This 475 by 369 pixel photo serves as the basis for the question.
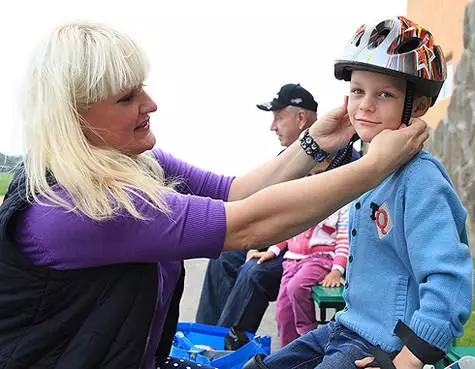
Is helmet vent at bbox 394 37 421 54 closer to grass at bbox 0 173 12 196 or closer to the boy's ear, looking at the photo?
the boy's ear

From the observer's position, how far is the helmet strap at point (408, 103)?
206cm

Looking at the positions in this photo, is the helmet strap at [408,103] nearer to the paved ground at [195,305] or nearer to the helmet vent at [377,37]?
the helmet vent at [377,37]

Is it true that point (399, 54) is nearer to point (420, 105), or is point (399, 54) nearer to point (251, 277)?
point (420, 105)

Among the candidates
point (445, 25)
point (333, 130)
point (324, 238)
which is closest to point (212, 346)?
point (324, 238)

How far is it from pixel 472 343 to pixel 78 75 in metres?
3.83

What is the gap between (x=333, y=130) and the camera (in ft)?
8.20

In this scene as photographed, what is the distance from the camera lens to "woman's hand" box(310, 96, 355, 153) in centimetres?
246

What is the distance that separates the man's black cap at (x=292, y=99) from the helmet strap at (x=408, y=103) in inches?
118

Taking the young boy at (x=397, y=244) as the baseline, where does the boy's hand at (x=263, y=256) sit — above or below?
below

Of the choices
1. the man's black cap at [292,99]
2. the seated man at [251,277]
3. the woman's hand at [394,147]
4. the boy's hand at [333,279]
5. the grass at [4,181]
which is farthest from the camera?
the man's black cap at [292,99]

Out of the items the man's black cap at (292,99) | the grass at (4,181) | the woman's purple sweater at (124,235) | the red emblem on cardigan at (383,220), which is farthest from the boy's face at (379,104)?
the man's black cap at (292,99)

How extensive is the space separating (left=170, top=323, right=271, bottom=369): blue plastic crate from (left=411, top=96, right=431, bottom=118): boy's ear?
1.72 m

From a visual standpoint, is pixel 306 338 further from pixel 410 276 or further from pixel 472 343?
pixel 472 343

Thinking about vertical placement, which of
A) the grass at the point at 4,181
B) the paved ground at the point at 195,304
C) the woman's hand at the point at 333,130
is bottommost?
the paved ground at the point at 195,304
